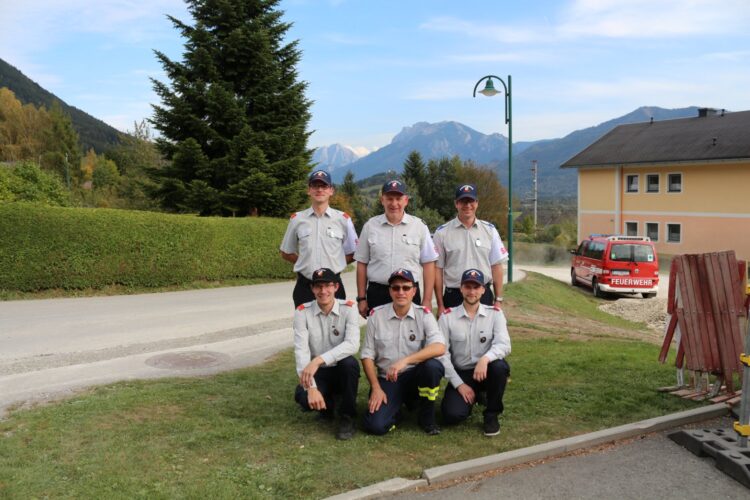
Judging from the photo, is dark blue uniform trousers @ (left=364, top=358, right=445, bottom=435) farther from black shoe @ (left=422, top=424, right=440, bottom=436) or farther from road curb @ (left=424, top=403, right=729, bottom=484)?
road curb @ (left=424, top=403, right=729, bottom=484)

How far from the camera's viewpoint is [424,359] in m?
5.08

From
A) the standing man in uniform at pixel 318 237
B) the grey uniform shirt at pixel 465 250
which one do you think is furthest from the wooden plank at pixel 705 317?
the standing man in uniform at pixel 318 237

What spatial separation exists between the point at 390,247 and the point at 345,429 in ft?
5.52

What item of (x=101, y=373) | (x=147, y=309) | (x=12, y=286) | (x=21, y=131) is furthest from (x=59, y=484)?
(x=21, y=131)

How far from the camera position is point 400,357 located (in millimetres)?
5176

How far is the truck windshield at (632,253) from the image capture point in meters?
19.6

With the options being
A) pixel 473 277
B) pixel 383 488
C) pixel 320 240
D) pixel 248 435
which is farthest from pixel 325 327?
pixel 383 488

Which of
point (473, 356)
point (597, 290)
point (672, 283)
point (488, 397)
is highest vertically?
point (672, 283)

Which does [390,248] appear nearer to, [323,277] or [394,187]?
[394,187]

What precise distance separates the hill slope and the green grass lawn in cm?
12272

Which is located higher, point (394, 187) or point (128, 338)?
point (394, 187)

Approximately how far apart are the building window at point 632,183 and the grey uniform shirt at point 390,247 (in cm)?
3960

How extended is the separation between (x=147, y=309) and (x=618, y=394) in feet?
32.3

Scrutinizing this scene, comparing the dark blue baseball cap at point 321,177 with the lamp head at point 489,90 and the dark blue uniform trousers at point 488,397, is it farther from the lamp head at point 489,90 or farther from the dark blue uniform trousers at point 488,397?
the lamp head at point 489,90
